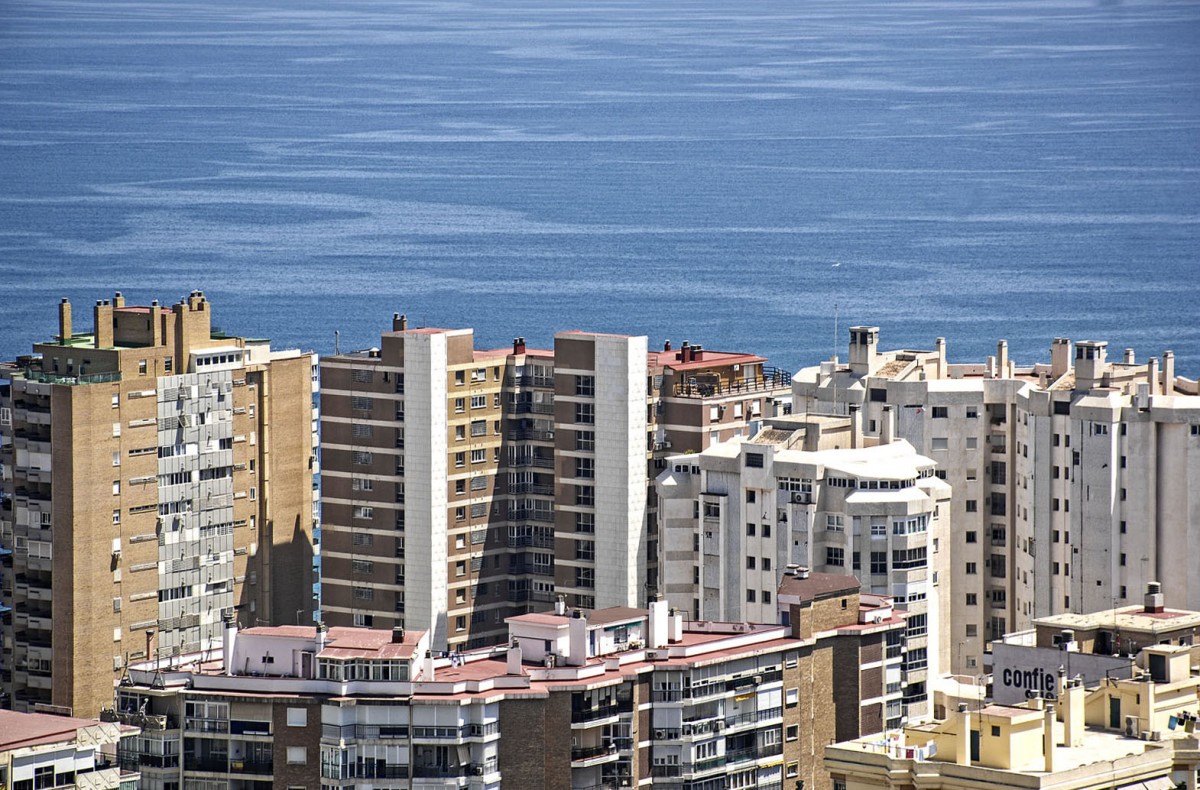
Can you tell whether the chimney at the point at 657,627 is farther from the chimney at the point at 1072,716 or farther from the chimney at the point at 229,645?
the chimney at the point at 1072,716

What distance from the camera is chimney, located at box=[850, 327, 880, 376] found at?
85.8 meters

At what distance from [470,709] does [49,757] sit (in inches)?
314

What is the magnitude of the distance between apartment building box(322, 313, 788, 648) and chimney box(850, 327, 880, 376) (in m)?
2.47

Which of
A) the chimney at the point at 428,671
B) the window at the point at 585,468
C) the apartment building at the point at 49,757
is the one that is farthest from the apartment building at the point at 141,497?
the apartment building at the point at 49,757

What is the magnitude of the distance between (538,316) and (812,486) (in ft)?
261

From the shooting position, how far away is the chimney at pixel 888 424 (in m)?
83.5

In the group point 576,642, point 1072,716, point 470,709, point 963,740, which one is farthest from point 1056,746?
point 576,642

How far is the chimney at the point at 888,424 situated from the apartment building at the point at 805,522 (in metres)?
2.77

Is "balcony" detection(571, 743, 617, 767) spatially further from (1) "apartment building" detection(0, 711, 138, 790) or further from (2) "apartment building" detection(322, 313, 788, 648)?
(2) "apartment building" detection(322, 313, 788, 648)

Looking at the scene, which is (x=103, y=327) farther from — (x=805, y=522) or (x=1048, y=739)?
(x=1048, y=739)

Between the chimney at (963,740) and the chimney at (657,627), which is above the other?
the chimney at (657,627)

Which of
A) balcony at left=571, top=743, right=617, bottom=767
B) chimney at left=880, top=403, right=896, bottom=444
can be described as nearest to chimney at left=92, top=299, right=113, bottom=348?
chimney at left=880, top=403, right=896, bottom=444

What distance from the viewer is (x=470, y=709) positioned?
5647 cm

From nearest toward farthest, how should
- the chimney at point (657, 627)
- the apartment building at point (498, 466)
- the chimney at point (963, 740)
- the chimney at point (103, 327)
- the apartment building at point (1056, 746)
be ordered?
1. the apartment building at point (1056, 746)
2. the chimney at point (963, 740)
3. the chimney at point (657, 627)
4. the chimney at point (103, 327)
5. the apartment building at point (498, 466)
